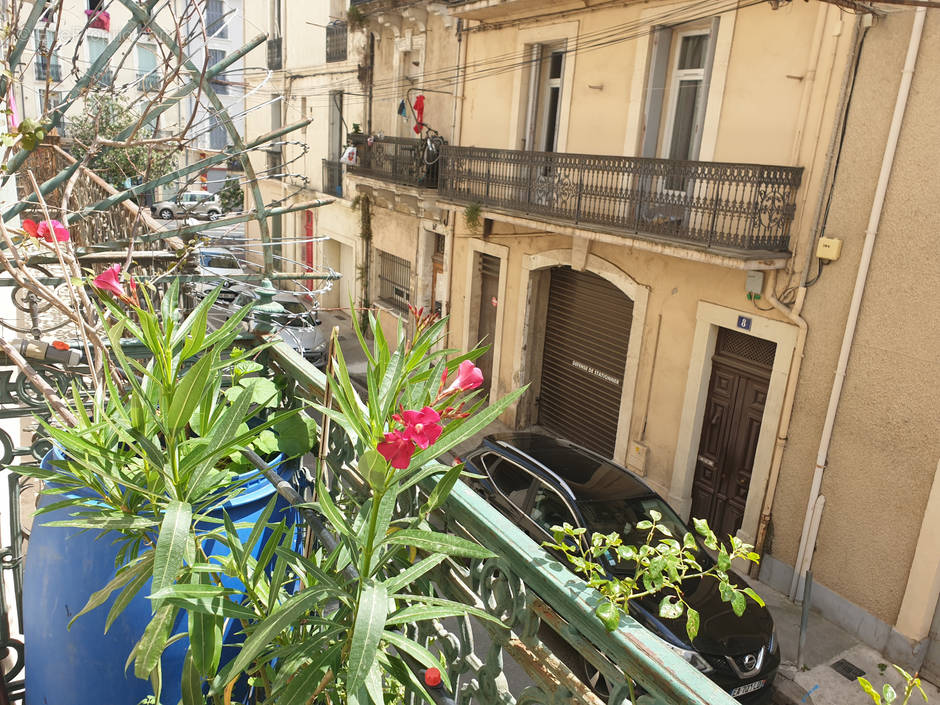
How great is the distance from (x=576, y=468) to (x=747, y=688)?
218cm

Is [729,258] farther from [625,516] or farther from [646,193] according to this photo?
[625,516]

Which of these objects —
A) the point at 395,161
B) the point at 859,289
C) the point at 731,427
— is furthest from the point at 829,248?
the point at 395,161

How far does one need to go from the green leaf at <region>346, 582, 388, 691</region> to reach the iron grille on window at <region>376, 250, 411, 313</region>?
13350mm

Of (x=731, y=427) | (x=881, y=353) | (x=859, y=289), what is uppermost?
(x=859, y=289)

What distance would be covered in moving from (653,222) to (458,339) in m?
5.42

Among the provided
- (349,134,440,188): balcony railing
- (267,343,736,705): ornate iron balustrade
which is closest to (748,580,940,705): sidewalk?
(267,343,736,705): ornate iron balustrade

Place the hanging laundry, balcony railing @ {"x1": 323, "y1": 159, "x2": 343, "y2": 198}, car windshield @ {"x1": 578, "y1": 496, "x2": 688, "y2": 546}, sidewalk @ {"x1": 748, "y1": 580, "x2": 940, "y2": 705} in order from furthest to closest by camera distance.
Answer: balcony railing @ {"x1": 323, "y1": 159, "x2": 343, "y2": 198} → the hanging laundry → car windshield @ {"x1": 578, "y1": 496, "x2": 688, "y2": 546} → sidewalk @ {"x1": 748, "y1": 580, "x2": 940, "y2": 705}

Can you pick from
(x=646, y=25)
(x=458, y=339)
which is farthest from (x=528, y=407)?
(x=646, y=25)

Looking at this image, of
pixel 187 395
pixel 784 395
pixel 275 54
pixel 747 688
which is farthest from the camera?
pixel 275 54

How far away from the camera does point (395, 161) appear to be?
12.8 m

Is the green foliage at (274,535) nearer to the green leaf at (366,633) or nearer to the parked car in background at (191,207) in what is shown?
the green leaf at (366,633)

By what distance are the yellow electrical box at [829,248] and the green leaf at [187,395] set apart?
21.8ft

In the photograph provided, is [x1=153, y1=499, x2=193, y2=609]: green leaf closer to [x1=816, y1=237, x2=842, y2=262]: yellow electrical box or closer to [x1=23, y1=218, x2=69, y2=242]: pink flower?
[x1=23, y1=218, x2=69, y2=242]: pink flower

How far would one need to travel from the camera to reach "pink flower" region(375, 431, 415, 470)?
1.15 meters
